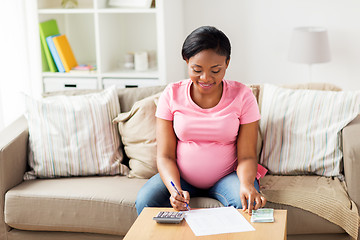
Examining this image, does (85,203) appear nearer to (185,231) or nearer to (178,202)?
(178,202)

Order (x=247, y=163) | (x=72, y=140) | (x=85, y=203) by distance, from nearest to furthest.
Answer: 1. (x=247, y=163)
2. (x=85, y=203)
3. (x=72, y=140)

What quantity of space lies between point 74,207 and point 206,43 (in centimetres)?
91

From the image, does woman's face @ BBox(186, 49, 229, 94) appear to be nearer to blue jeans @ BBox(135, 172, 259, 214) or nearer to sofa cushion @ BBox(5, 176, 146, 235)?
blue jeans @ BBox(135, 172, 259, 214)

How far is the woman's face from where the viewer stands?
1956mm

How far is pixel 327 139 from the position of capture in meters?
2.33

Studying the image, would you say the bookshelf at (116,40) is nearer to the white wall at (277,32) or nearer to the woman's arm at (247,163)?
the white wall at (277,32)

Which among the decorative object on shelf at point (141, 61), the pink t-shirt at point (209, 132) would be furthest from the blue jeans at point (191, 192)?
the decorative object on shelf at point (141, 61)

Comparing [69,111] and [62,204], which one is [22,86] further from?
[62,204]

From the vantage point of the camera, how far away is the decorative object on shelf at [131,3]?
3.27 meters

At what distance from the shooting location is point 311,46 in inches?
128

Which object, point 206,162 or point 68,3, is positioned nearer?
point 206,162

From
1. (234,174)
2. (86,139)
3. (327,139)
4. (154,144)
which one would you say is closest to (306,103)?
(327,139)

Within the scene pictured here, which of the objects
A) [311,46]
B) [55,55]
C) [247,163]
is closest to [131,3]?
[55,55]

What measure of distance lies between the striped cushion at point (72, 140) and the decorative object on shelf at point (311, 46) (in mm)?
1394
